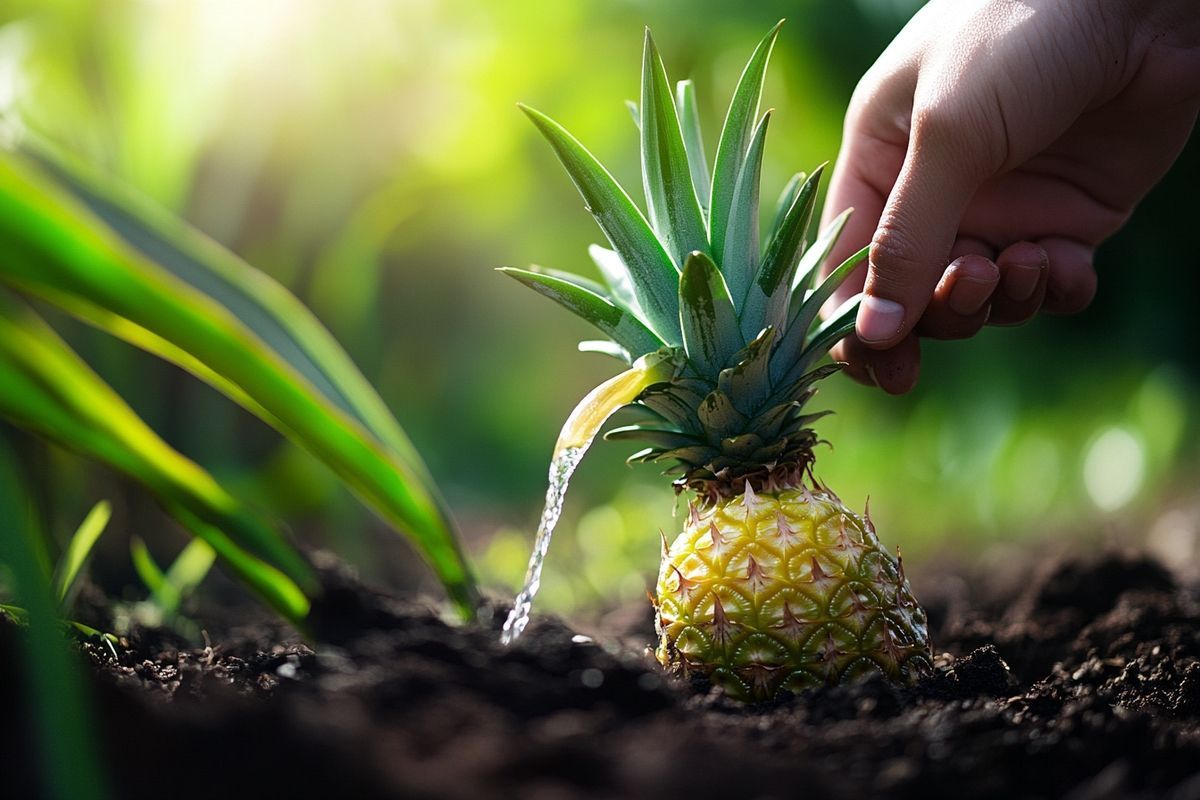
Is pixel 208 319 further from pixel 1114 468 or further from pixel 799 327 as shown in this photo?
pixel 1114 468

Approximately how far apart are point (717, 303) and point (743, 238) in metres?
0.16

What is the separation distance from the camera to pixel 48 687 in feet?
2.55

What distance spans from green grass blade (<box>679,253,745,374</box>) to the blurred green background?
1668mm

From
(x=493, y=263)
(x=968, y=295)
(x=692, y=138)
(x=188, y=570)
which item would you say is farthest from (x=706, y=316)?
(x=493, y=263)

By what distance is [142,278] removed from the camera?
0.93m

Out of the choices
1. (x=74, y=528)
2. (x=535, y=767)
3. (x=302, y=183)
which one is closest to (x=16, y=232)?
(x=535, y=767)

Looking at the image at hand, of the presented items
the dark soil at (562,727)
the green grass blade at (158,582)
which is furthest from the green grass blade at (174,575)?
the dark soil at (562,727)

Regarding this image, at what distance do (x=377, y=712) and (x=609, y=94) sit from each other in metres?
4.78

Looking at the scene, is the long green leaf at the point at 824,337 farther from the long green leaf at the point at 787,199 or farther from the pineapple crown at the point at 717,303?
the long green leaf at the point at 787,199

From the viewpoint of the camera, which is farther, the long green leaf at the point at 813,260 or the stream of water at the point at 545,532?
the long green leaf at the point at 813,260

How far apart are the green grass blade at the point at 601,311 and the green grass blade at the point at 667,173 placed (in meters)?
0.13

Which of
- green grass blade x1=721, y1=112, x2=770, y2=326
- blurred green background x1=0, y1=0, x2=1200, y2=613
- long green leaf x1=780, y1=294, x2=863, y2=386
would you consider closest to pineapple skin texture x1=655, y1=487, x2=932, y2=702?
long green leaf x1=780, y1=294, x2=863, y2=386

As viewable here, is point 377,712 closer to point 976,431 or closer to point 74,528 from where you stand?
point 74,528

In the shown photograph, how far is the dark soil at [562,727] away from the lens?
0.81 meters
